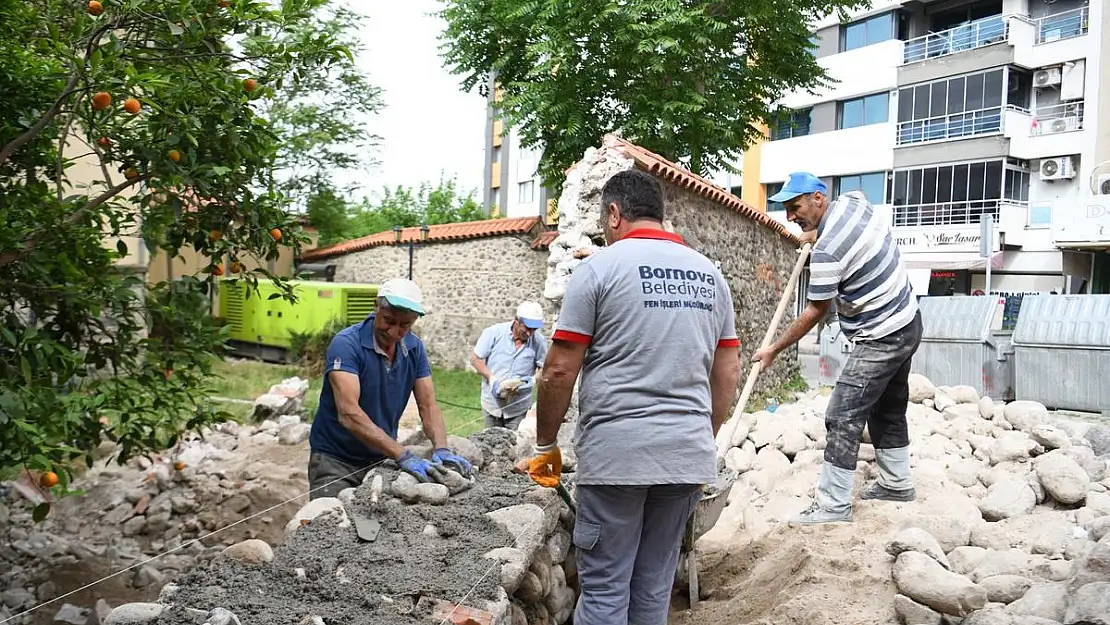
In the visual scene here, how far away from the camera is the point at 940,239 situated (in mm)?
21797

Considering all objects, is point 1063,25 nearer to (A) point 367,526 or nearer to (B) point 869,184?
(B) point 869,184

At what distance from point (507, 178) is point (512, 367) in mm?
29519

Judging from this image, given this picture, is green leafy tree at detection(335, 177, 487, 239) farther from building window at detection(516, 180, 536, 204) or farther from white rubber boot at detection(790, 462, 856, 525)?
white rubber boot at detection(790, 462, 856, 525)

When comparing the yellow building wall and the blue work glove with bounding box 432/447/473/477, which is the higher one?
the yellow building wall

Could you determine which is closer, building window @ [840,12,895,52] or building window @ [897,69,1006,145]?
building window @ [897,69,1006,145]

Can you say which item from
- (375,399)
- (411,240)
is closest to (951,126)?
(411,240)

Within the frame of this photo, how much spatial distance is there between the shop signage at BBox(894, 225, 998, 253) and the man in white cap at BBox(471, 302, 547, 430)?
1717 centimetres

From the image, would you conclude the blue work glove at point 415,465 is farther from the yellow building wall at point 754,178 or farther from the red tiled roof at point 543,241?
the yellow building wall at point 754,178

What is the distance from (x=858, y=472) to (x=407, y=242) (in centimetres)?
1219

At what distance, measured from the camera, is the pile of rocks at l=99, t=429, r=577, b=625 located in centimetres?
257

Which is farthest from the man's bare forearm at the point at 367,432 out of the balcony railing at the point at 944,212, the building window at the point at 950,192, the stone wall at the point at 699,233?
the building window at the point at 950,192

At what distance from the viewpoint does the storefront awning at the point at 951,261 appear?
69.5ft

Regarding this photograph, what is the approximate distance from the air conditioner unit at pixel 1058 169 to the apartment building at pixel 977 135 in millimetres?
24

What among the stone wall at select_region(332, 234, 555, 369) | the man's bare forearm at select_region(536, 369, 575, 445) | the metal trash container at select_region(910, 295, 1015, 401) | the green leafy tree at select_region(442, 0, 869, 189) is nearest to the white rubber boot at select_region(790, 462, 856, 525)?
the man's bare forearm at select_region(536, 369, 575, 445)
